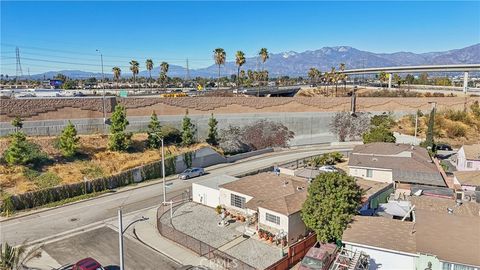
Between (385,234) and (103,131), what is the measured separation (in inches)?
1627

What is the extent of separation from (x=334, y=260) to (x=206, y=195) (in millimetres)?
15062

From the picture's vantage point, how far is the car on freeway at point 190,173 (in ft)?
145

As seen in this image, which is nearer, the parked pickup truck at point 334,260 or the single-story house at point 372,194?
the parked pickup truck at point 334,260

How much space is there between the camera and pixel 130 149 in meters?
46.4

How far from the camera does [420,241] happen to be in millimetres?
20609

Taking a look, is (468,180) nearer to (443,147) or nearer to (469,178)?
(469,178)

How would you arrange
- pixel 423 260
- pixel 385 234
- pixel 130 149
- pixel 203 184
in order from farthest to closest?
pixel 130 149 → pixel 203 184 → pixel 385 234 → pixel 423 260

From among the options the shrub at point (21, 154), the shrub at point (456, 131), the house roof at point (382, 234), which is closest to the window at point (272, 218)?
the house roof at point (382, 234)

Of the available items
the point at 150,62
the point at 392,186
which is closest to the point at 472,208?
the point at 392,186

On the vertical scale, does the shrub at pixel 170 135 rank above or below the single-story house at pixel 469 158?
above

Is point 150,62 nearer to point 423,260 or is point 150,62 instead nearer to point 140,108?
point 140,108

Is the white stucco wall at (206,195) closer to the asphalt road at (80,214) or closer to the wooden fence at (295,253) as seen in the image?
the asphalt road at (80,214)

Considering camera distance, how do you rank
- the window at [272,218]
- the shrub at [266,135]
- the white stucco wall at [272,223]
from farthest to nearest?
the shrub at [266,135], the window at [272,218], the white stucco wall at [272,223]

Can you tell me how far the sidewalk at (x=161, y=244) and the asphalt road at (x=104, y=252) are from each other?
0.58 meters
